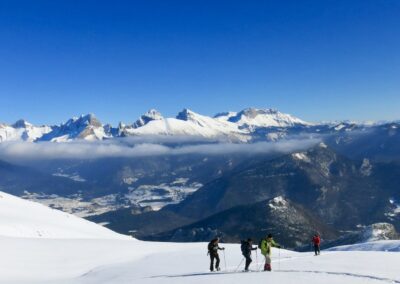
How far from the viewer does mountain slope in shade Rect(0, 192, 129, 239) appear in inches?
2940

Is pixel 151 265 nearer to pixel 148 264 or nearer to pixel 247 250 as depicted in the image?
pixel 148 264

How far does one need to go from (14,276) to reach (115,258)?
1432 centimetres

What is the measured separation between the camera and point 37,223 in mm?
82250

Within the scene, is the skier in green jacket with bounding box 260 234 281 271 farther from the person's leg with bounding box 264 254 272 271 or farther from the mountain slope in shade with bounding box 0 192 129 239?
the mountain slope in shade with bounding box 0 192 129 239

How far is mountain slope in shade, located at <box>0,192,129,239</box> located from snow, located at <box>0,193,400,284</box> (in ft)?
1.21

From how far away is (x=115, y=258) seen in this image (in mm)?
59500

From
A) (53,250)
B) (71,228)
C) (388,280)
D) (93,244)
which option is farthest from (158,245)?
(388,280)

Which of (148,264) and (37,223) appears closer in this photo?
(148,264)

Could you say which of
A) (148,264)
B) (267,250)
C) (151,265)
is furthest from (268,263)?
(148,264)

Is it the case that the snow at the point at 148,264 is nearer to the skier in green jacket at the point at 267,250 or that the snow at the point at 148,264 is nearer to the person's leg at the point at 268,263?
the person's leg at the point at 268,263

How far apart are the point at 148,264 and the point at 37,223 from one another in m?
37.7

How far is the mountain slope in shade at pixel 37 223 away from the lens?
74688 mm

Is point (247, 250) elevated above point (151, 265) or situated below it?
above

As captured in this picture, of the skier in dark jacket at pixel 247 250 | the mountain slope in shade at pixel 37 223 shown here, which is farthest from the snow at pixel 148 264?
the skier in dark jacket at pixel 247 250
